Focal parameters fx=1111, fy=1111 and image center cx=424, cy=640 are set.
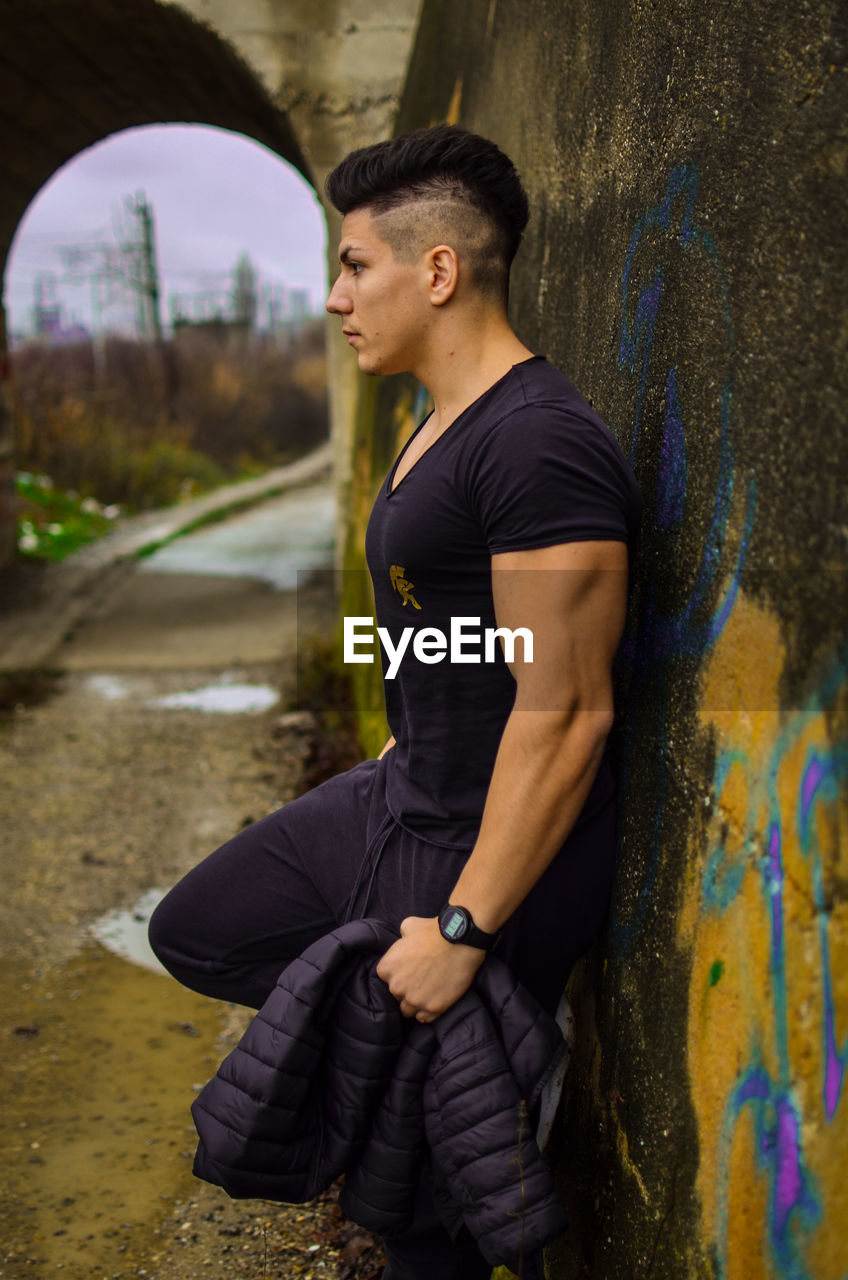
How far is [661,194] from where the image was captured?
67.8 inches

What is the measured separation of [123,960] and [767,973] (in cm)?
277

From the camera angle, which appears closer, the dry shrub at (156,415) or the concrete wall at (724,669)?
the concrete wall at (724,669)

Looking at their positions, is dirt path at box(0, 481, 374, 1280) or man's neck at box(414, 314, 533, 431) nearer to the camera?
man's neck at box(414, 314, 533, 431)

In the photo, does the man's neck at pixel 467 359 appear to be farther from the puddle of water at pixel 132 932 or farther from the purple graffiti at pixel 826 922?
the puddle of water at pixel 132 932

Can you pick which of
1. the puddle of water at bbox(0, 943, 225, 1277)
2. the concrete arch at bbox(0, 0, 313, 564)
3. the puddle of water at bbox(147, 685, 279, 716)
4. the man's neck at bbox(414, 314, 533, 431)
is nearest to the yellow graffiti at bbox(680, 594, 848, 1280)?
the man's neck at bbox(414, 314, 533, 431)

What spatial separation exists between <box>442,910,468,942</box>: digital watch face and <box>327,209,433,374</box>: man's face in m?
0.80

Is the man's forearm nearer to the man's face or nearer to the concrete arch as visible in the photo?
the man's face

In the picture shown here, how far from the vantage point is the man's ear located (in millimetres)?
1661

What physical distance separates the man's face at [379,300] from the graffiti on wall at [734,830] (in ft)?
1.24

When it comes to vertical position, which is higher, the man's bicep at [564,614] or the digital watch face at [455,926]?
the man's bicep at [564,614]

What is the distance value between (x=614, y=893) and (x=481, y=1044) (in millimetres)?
347

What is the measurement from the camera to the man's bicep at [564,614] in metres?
1.40

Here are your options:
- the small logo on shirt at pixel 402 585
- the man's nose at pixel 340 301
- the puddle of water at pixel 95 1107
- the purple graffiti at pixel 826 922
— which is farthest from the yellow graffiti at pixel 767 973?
the puddle of water at pixel 95 1107

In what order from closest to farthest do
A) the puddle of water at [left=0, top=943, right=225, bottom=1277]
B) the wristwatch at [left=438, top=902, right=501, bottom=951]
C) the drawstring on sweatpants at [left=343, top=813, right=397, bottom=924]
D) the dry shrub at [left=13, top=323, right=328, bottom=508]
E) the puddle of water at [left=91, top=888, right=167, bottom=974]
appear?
the wristwatch at [left=438, top=902, right=501, bottom=951], the drawstring on sweatpants at [left=343, top=813, right=397, bottom=924], the puddle of water at [left=0, top=943, right=225, bottom=1277], the puddle of water at [left=91, top=888, right=167, bottom=974], the dry shrub at [left=13, top=323, right=328, bottom=508]
